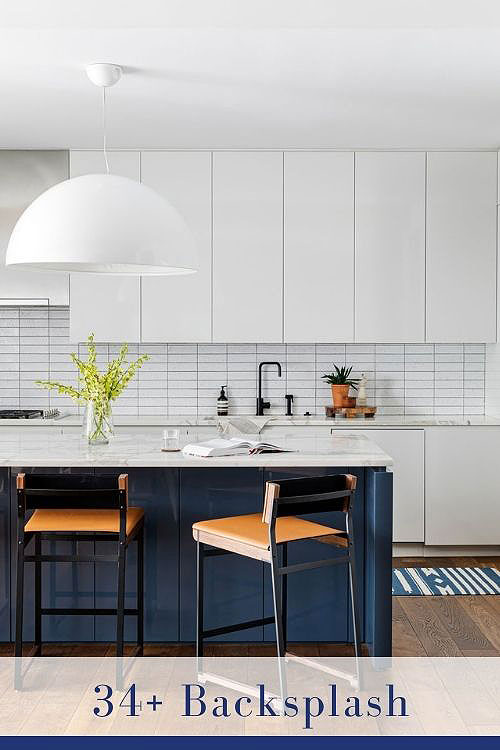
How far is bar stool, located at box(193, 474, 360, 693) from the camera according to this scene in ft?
9.50

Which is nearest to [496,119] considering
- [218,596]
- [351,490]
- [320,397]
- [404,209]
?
[404,209]

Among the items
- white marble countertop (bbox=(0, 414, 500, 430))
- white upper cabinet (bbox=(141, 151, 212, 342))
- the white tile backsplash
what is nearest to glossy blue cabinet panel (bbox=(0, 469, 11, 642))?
white marble countertop (bbox=(0, 414, 500, 430))

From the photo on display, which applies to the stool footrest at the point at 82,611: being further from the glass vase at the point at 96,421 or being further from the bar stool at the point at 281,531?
the glass vase at the point at 96,421

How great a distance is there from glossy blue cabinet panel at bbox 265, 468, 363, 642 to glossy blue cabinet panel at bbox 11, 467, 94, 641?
0.76 meters

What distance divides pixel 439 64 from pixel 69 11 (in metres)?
1.56

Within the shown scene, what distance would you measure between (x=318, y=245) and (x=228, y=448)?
2180 millimetres

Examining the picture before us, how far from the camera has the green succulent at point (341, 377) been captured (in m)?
5.45

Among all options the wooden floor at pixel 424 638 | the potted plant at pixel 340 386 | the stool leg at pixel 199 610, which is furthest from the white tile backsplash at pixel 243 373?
the stool leg at pixel 199 610

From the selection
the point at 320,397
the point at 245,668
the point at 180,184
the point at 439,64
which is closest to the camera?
the point at 245,668

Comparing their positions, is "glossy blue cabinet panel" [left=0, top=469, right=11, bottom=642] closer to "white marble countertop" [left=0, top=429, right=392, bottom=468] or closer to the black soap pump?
"white marble countertop" [left=0, top=429, right=392, bottom=468]

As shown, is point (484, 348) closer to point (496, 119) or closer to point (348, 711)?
point (496, 119)

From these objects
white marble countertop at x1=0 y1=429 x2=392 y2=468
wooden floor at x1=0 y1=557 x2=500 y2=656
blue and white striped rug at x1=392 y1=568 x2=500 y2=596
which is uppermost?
white marble countertop at x1=0 y1=429 x2=392 y2=468

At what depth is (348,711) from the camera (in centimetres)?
299

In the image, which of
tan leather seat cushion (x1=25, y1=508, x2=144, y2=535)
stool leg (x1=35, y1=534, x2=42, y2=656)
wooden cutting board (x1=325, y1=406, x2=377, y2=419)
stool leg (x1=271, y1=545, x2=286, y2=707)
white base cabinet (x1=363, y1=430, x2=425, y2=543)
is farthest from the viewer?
wooden cutting board (x1=325, y1=406, x2=377, y2=419)
